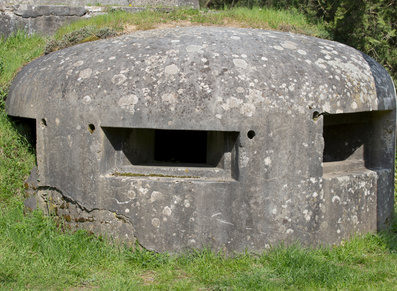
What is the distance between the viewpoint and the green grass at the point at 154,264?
297 centimetres

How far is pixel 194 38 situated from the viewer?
146 inches

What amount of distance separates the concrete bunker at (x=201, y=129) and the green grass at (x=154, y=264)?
13cm

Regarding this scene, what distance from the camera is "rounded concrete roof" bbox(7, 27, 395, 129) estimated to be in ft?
10.5

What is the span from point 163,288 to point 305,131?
1807mm

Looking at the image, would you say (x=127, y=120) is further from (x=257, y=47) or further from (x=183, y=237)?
(x=257, y=47)

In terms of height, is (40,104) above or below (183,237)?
above

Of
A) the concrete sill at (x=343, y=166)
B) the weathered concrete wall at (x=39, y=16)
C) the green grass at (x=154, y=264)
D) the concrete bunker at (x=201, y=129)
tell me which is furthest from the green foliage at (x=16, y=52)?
the concrete sill at (x=343, y=166)

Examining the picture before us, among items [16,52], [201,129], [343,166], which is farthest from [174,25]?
[343,166]

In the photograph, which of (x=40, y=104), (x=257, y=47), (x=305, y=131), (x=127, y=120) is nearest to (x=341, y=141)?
(x=305, y=131)

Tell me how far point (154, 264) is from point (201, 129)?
125 centimetres

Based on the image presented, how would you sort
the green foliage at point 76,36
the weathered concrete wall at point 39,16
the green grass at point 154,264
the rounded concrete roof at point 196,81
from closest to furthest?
the green grass at point 154,264
the rounded concrete roof at point 196,81
the green foliage at point 76,36
the weathered concrete wall at point 39,16

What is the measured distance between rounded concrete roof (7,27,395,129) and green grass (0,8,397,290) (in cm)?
110

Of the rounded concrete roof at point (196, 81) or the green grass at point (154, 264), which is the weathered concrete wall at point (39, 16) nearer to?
the rounded concrete roof at point (196, 81)

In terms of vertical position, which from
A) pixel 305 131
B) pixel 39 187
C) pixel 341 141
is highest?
pixel 305 131
